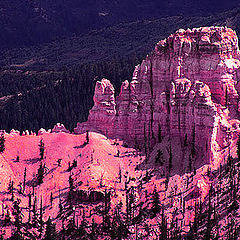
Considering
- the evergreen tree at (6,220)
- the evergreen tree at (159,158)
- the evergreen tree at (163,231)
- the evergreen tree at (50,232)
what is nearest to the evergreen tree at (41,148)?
the evergreen tree at (6,220)

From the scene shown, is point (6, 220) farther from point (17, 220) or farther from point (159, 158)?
point (159, 158)

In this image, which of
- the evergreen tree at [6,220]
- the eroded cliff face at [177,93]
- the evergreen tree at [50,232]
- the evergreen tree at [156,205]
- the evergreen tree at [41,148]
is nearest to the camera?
the evergreen tree at [50,232]

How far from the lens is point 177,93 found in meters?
119

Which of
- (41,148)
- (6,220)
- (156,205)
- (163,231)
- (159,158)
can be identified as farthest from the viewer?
(41,148)

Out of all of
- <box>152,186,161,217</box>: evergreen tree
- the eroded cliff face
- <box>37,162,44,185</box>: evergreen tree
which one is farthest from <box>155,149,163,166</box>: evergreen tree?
<box>37,162,44,185</box>: evergreen tree

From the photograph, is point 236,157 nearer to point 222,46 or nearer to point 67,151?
point 222,46

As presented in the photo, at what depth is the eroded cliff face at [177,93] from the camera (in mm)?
117125

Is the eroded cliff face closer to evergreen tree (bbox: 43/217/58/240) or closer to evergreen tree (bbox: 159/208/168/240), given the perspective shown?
evergreen tree (bbox: 159/208/168/240)

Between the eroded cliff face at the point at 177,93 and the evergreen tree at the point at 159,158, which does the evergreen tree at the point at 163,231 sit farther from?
the eroded cliff face at the point at 177,93

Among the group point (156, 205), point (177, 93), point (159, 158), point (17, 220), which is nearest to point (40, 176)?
point (17, 220)

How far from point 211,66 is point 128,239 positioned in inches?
1575

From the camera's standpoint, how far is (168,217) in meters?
102

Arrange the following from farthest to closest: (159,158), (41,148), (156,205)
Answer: (41,148) → (159,158) → (156,205)

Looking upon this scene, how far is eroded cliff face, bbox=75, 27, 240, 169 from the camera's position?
117m
